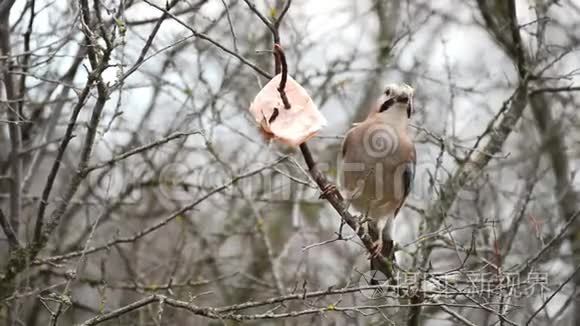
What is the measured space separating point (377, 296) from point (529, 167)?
12.3 ft

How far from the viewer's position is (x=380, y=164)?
5.69m

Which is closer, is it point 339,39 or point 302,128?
point 302,128

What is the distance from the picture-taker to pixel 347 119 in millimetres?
8305

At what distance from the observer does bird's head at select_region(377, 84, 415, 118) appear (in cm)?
516

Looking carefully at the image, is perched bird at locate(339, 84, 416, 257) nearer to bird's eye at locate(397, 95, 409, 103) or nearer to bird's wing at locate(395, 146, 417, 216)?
bird's wing at locate(395, 146, 417, 216)

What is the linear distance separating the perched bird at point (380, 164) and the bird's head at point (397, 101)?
0.01 metres

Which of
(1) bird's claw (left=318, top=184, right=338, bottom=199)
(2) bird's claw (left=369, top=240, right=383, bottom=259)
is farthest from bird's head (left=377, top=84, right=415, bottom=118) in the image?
(1) bird's claw (left=318, top=184, right=338, bottom=199)

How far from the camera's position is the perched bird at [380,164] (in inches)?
219

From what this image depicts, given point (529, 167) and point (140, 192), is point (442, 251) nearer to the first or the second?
point (529, 167)

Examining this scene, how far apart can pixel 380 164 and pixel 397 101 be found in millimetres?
588

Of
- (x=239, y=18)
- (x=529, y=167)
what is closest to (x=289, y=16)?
(x=239, y=18)

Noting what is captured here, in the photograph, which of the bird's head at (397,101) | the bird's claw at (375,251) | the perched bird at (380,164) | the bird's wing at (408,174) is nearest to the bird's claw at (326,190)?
the bird's claw at (375,251)

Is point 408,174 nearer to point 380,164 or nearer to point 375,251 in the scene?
point 380,164

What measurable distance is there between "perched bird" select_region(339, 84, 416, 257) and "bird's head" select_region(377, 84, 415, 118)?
0.01 m
